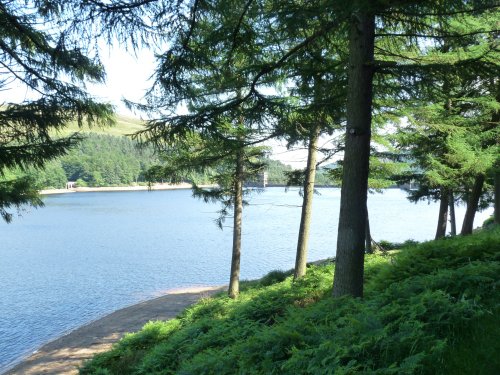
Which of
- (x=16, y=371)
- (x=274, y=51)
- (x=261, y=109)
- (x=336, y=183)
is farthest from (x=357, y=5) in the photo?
(x=16, y=371)

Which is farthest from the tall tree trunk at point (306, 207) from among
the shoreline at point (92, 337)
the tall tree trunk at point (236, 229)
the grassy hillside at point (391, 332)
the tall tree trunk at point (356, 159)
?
the tall tree trunk at point (356, 159)

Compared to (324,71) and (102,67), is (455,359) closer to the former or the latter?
(324,71)

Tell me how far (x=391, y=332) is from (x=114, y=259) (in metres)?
29.7

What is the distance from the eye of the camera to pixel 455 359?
3.04 metres

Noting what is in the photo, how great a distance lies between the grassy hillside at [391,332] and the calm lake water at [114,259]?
683cm

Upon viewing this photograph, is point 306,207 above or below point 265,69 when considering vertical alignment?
below

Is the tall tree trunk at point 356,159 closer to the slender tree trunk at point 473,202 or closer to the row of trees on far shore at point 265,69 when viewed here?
the row of trees on far shore at point 265,69

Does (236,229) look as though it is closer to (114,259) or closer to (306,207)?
(306,207)

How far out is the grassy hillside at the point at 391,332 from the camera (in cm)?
313

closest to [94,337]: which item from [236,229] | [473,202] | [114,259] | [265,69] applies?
[236,229]

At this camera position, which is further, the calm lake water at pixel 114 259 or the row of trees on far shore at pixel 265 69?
the calm lake water at pixel 114 259

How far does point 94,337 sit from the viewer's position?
14.7 meters

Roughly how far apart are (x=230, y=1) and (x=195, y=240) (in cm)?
3315

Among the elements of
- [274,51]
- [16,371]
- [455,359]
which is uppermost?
[274,51]
